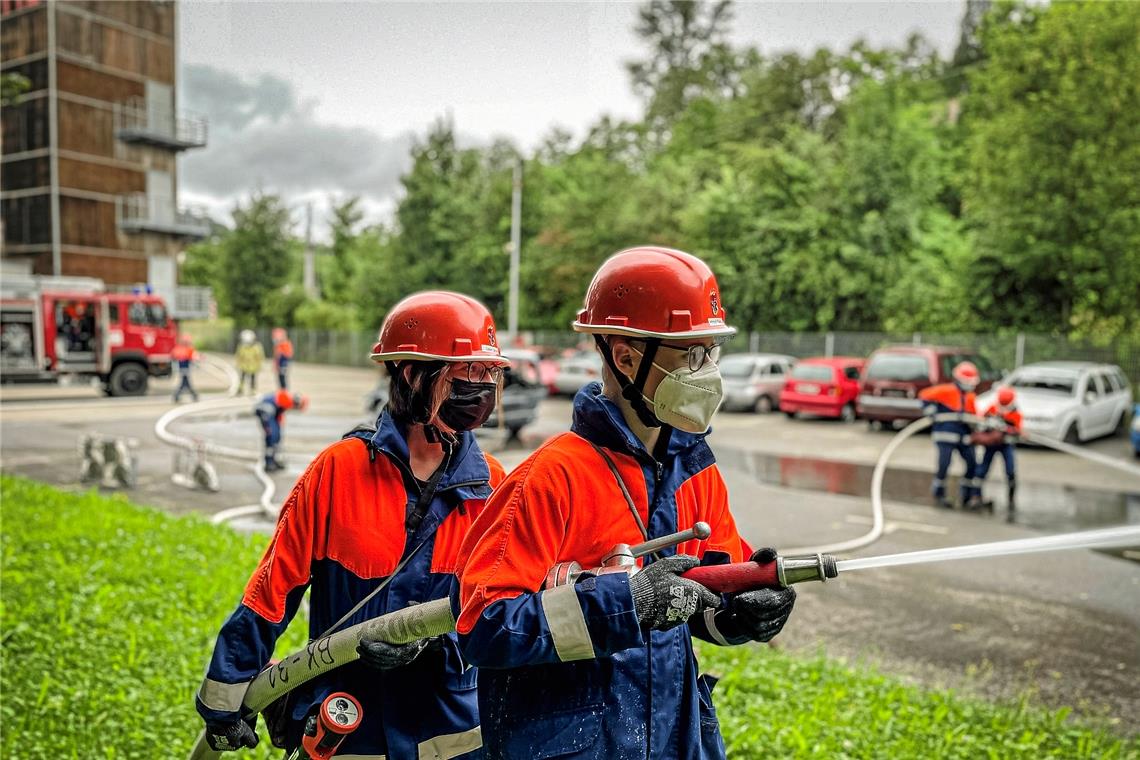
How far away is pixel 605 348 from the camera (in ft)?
7.34

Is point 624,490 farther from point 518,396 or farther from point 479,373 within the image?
point 518,396

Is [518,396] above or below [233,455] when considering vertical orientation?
above

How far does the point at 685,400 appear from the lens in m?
2.13

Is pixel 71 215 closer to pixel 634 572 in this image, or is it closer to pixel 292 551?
pixel 292 551

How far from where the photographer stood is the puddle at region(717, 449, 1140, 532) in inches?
456

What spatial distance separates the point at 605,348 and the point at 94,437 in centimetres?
1182

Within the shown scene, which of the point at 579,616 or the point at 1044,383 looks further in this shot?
the point at 1044,383

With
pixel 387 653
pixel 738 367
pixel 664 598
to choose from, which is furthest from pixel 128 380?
pixel 664 598

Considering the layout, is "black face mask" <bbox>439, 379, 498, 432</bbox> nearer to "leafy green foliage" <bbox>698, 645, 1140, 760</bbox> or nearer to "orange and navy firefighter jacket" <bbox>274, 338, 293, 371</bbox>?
"leafy green foliage" <bbox>698, 645, 1140, 760</bbox>

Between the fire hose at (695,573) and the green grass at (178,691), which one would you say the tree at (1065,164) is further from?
the fire hose at (695,573)

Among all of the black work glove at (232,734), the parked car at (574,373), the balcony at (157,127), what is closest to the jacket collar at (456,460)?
the black work glove at (232,734)

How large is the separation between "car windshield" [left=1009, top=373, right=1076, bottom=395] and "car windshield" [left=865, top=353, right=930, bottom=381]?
1767 mm

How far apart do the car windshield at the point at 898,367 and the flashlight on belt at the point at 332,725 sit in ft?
63.2

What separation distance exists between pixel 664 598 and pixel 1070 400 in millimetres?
19067
